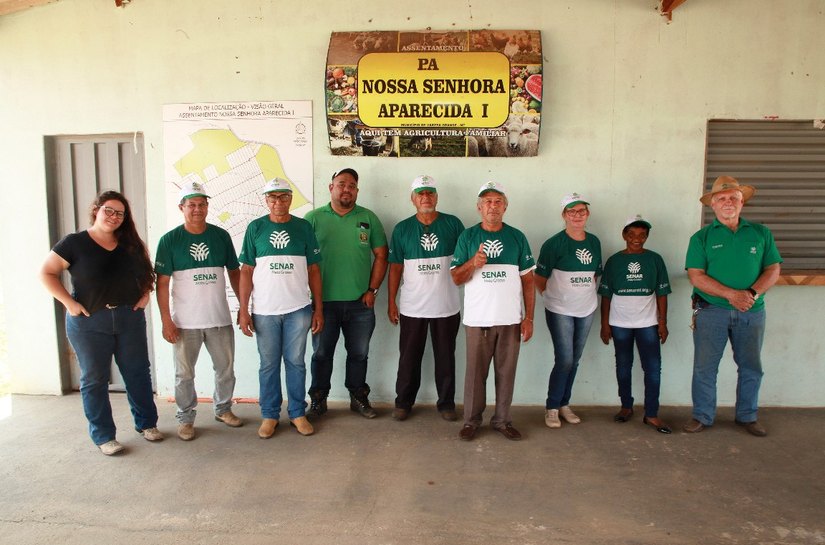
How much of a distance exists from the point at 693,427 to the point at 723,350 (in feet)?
1.92

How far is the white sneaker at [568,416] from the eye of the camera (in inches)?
150

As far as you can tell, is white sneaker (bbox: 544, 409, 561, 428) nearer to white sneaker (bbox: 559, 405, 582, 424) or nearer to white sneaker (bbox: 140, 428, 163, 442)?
white sneaker (bbox: 559, 405, 582, 424)

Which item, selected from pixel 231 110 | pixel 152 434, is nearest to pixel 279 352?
pixel 152 434

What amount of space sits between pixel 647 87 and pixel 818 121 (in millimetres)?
1358

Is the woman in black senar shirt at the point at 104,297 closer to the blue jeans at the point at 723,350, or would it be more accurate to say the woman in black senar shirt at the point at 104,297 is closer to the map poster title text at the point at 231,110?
the map poster title text at the point at 231,110

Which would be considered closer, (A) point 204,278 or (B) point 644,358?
(A) point 204,278

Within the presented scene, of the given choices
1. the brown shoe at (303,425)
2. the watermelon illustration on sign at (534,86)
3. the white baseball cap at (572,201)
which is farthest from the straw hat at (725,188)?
the brown shoe at (303,425)

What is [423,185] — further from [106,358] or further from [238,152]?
[106,358]

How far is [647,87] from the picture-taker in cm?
395

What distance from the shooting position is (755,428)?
3629 millimetres

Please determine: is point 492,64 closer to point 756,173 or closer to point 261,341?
point 756,173

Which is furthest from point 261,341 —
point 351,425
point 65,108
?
point 65,108

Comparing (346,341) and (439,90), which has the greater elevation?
(439,90)

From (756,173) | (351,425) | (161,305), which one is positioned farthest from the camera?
(756,173)
